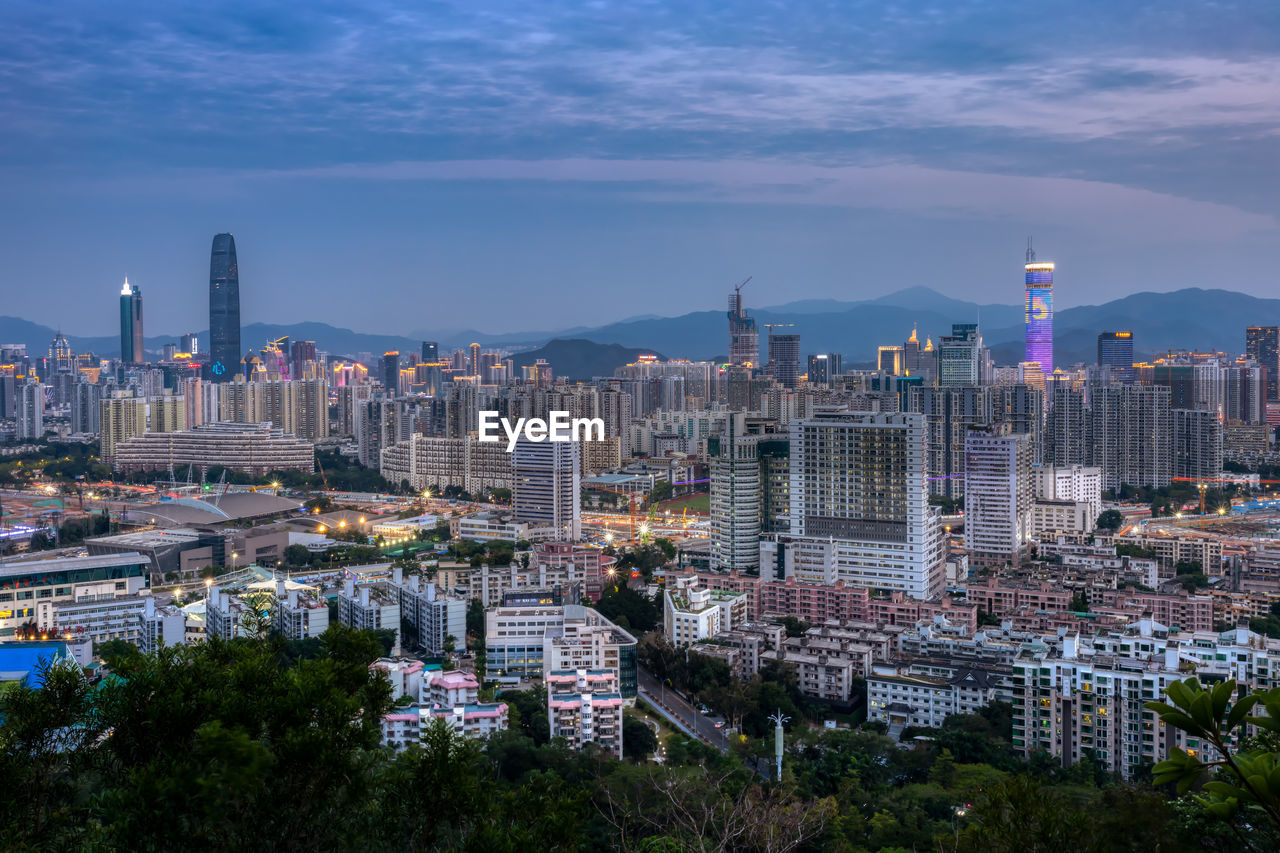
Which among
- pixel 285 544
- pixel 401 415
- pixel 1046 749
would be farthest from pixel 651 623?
pixel 401 415

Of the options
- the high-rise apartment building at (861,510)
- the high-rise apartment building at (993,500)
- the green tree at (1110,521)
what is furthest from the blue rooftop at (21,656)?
the green tree at (1110,521)

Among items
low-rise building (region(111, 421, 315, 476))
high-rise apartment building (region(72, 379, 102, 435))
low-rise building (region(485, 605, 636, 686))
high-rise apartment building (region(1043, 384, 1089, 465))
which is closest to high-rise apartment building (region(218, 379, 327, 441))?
high-rise apartment building (region(72, 379, 102, 435))

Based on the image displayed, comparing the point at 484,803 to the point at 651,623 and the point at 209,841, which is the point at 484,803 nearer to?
the point at 209,841

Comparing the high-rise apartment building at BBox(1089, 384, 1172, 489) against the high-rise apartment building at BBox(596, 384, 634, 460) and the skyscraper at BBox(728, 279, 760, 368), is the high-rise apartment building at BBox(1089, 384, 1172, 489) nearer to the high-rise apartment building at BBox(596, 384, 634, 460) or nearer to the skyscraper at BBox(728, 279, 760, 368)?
the high-rise apartment building at BBox(596, 384, 634, 460)

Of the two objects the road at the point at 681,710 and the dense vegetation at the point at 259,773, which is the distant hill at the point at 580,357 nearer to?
the road at the point at 681,710

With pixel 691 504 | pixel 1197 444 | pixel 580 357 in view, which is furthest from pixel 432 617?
pixel 580 357

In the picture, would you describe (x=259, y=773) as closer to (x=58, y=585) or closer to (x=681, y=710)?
(x=681, y=710)
